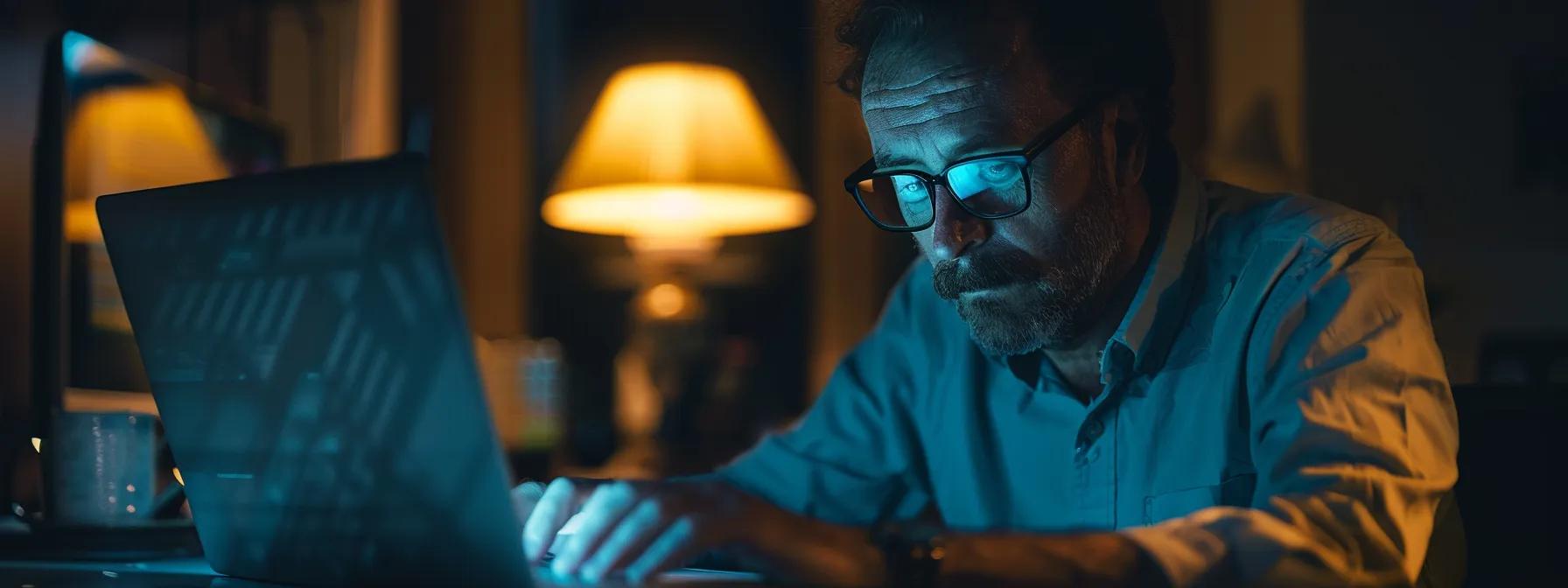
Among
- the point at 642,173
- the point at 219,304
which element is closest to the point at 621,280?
the point at 642,173

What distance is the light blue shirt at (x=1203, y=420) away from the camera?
0.73 m

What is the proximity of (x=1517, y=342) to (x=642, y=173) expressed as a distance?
4.95 ft

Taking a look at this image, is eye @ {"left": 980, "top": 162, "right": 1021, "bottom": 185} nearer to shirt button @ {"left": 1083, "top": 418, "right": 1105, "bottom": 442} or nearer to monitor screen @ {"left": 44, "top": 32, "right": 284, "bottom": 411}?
shirt button @ {"left": 1083, "top": 418, "right": 1105, "bottom": 442}

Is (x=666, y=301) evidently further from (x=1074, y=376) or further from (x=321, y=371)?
(x=321, y=371)

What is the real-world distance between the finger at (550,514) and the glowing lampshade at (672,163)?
4.57ft

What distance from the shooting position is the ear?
115 centimetres

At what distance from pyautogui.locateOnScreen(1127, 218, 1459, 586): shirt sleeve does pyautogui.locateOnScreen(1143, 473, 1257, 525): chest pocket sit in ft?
0.27

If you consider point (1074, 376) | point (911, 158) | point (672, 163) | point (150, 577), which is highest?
point (672, 163)

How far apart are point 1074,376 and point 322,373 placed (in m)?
0.79

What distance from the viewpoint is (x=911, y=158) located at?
109 cm

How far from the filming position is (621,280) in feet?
10.1

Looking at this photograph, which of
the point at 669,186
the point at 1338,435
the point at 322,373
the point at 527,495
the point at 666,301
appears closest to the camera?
the point at 322,373

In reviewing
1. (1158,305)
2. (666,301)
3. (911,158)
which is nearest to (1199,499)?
(1158,305)

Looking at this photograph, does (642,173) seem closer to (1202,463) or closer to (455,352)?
(1202,463)
